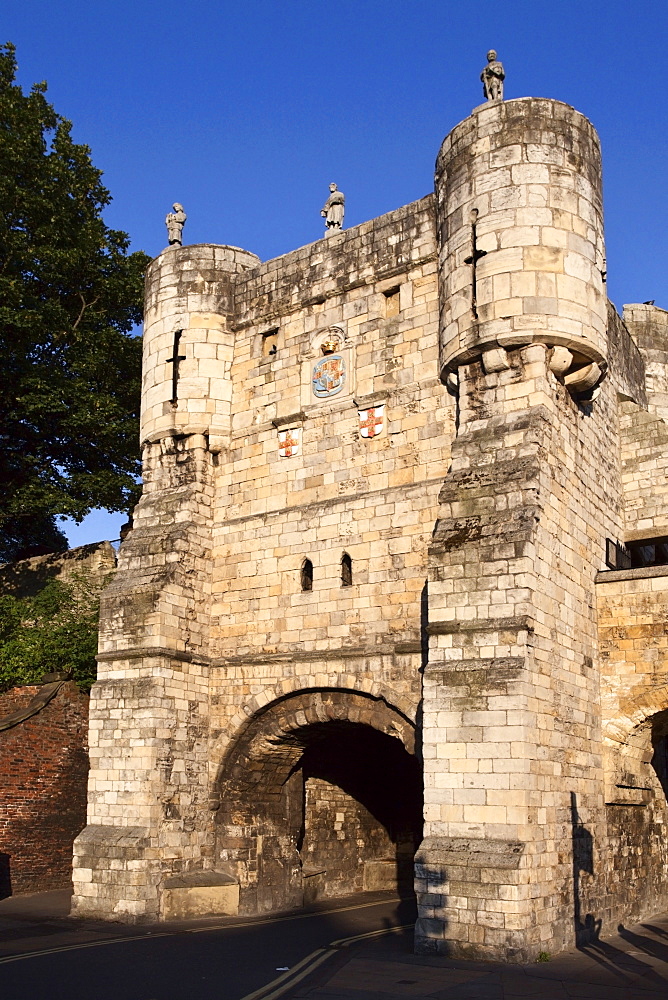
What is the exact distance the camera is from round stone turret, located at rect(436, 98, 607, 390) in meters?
12.6

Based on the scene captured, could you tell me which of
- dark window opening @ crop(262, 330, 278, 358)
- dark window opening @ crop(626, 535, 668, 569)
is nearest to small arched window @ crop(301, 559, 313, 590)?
dark window opening @ crop(262, 330, 278, 358)

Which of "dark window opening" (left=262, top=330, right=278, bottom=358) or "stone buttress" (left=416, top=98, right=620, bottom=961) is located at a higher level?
"dark window opening" (left=262, top=330, right=278, bottom=358)

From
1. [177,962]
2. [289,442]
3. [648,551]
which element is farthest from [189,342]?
[177,962]

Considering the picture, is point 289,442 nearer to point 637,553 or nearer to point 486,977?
point 637,553

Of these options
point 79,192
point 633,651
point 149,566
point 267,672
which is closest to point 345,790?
point 267,672

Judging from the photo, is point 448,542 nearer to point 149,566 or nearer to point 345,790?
point 149,566

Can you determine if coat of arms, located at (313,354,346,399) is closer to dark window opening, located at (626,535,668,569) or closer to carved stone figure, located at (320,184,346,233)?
carved stone figure, located at (320,184,346,233)

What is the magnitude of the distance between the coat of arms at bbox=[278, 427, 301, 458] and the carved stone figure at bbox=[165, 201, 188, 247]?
4550 mm

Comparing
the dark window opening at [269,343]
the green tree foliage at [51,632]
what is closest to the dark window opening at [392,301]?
the dark window opening at [269,343]

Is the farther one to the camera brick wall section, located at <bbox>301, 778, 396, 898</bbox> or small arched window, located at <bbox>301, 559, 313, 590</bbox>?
brick wall section, located at <bbox>301, 778, 396, 898</bbox>

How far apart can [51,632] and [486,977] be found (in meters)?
12.4

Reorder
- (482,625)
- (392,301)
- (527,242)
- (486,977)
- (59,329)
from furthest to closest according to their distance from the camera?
(59,329) → (392,301) → (527,242) → (482,625) → (486,977)

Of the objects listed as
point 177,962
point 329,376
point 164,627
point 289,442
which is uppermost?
point 329,376

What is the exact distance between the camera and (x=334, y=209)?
17.0 m
